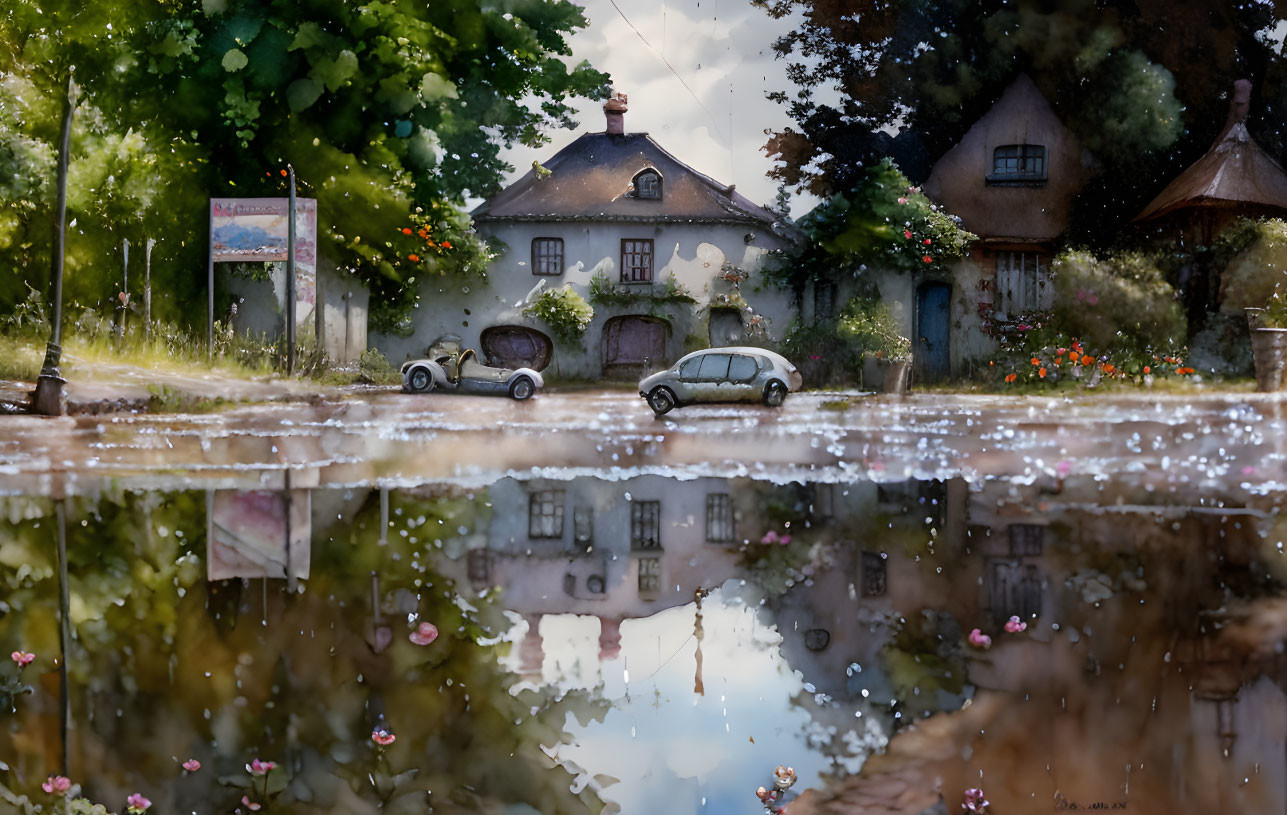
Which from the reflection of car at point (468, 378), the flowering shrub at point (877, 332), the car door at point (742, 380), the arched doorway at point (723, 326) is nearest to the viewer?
the car door at point (742, 380)

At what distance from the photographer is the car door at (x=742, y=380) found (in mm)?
11641

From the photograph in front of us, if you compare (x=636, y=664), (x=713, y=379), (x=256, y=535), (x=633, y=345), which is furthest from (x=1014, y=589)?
(x=633, y=345)

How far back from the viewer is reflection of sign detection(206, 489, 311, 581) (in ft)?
10.1

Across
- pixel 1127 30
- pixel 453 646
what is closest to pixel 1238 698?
pixel 453 646

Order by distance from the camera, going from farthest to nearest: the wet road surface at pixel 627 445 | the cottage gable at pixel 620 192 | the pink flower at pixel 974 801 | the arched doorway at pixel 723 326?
Answer: the arched doorway at pixel 723 326 → the cottage gable at pixel 620 192 → the wet road surface at pixel 627 445 → the pink flower at pixel 974 801

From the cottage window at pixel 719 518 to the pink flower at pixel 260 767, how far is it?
2056 millimetres

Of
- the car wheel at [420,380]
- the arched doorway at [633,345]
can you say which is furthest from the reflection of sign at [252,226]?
the arched doorway at [633,345]

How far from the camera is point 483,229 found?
18.4 meters

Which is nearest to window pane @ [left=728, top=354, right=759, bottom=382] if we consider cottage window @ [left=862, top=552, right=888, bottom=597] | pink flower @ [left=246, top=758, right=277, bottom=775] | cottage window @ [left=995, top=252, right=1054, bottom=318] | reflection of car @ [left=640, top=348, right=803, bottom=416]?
reflection of car @ [left=640, top=348, right=803, bottom=416]

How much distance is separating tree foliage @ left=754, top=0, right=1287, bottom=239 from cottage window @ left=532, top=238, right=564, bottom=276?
3.48m

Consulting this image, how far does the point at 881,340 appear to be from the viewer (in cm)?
1534

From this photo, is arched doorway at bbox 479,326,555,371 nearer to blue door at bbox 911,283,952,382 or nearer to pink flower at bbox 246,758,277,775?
blue door at bbox 911,283,952,382

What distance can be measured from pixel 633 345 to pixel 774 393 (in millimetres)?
7345

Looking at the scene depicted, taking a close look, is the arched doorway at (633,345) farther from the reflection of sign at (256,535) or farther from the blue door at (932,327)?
the reflection of sign at (256,535)
